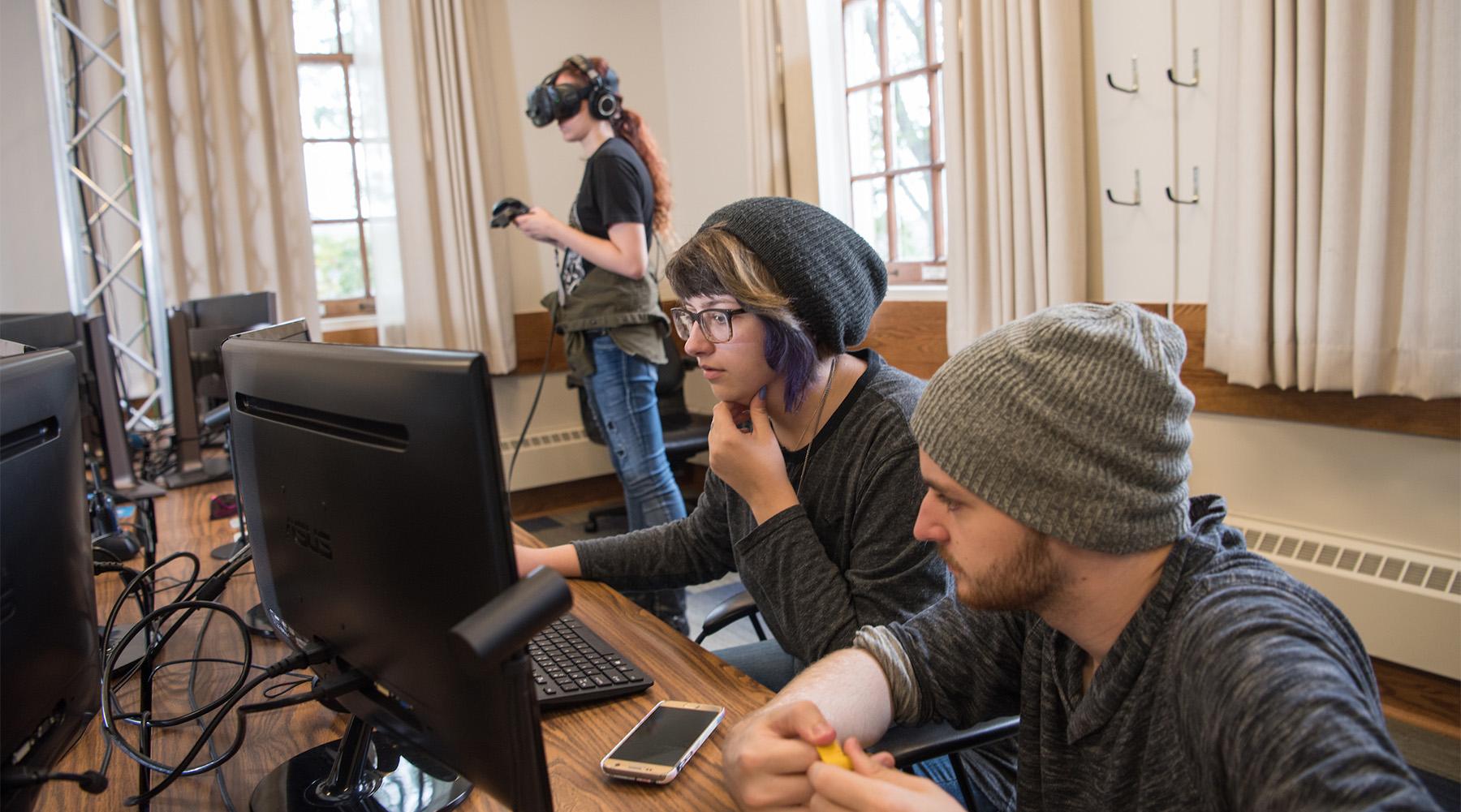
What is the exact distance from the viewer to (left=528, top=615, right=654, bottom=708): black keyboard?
1098 mm

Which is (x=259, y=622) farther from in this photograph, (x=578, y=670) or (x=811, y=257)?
(x=811, y=257)

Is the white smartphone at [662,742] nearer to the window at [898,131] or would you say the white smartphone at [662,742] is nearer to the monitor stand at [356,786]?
the monitor stand at [356,786]

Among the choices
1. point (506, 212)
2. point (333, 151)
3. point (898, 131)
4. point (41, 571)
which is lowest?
point (41, 571)

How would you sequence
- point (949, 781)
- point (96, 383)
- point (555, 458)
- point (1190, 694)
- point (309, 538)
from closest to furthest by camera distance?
point (1190, 694), point (309, 538), point (949, 781), point (96, 383), point (555, 458)

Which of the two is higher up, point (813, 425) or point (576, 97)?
point (576, 97)

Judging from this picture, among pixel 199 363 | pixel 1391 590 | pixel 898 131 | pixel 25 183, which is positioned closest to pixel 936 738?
pixel 1391 590

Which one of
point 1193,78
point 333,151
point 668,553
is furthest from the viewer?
point 333,151

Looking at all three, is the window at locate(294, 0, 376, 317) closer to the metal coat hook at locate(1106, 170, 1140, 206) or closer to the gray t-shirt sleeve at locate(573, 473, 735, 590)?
the metal coat hook at locate(1106, 170, 1140, 206)

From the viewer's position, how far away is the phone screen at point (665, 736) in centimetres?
96

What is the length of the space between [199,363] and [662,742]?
1793 mm

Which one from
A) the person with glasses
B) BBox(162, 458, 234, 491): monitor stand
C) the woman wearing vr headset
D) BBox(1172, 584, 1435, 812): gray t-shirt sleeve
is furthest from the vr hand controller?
BBox(1172, 584, 1435, 812): gray t-shirt sleeve

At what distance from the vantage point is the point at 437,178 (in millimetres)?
4309

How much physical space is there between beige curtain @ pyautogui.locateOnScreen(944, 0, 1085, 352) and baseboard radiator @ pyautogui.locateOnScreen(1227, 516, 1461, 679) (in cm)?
90

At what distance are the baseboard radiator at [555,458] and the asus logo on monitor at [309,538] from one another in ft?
12.3
